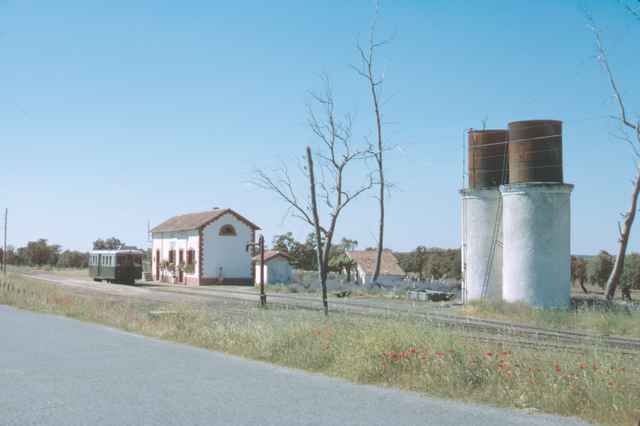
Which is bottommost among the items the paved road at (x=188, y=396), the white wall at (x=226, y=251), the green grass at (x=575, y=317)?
the green grass at (x=575, y=317)

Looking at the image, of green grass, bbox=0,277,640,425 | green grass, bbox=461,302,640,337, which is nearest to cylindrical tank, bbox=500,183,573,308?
green grass, bbox=461,302,640,337

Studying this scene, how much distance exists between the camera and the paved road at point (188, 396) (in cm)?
707

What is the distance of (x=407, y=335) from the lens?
32.7 ft

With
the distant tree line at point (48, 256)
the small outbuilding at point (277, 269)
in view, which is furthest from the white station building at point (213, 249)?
the distant tree line at point (48, 256)

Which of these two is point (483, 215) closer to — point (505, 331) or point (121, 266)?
point (505, 331)

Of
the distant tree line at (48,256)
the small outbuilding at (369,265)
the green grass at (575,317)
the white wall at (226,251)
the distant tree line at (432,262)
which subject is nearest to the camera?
the green grass at (575,317)

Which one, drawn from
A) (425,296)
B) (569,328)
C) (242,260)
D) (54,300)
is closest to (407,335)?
(569,328)

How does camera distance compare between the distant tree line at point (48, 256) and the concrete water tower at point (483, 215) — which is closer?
the concrete water tower at point (483, 215)

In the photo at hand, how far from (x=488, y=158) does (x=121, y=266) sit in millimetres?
30835

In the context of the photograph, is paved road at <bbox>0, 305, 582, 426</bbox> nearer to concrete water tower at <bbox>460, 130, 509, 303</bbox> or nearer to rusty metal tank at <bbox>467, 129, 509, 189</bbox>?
concrete water tower at <bbox>460, 130, 509, 303</bbox>

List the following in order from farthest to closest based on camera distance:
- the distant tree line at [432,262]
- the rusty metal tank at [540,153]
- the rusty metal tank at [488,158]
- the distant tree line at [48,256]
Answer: the distant tree line at [48,256], the distant tree line at [432,262], the rusty metal tank at [488,158], the rusty metal tank at [540,153]

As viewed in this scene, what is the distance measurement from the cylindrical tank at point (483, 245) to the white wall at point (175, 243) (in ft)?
89.2

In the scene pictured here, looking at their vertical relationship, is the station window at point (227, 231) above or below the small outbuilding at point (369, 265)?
above

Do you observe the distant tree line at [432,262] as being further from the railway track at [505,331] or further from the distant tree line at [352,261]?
the railway track at [505,331]
